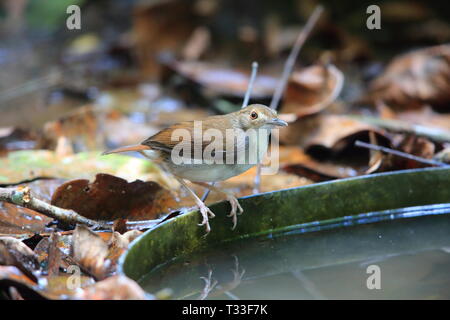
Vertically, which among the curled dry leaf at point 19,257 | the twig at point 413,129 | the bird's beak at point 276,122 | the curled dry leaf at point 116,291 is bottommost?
the curled dry leaf at point 116,291

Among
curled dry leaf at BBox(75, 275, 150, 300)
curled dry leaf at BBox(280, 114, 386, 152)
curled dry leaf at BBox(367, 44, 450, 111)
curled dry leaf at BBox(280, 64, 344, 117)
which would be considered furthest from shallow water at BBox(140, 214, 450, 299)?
curled dry leaf at BBox(367, 44, 450, 111)

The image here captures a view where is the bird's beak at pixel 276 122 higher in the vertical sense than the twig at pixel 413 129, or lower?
lower

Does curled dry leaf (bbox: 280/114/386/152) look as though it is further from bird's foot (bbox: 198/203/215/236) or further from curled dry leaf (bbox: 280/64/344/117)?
bird's foot (bbox: 198/203/215/236)

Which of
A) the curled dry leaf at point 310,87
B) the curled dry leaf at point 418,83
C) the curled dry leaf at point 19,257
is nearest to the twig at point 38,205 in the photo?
the curled dry leaf at point 19,257

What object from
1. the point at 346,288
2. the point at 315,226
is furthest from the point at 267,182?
the point at 346,288

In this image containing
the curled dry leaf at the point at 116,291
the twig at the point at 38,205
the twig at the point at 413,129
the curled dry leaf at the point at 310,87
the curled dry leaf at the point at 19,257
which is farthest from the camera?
the curled dry leaf at the point at 310,87

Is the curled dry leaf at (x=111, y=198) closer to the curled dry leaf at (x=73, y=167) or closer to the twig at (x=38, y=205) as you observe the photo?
the twig at (x=38, y=205)

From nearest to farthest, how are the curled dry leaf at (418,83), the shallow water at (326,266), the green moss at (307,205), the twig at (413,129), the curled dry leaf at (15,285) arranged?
1. the curled dry leaf at (15,285)
2. the shallow water at (326,266)
3. the green moss at (307,205)
4. the twig at (413,129)
5. the curled dry leaf at (418,83)
